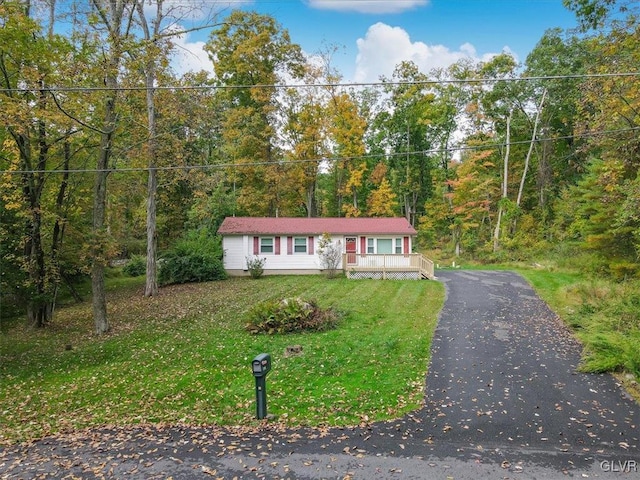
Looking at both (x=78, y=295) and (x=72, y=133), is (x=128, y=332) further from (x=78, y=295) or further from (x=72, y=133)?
(x=78, y=295)

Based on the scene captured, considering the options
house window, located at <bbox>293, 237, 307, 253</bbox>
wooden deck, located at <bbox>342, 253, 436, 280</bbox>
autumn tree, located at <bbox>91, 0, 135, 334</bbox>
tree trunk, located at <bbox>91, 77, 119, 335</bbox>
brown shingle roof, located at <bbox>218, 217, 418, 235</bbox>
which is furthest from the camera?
house window, located at <bbox>293, 237, 307, 253</bbox>

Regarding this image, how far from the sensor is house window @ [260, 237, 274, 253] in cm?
2159

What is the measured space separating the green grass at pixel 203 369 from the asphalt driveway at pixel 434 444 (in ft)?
1.55

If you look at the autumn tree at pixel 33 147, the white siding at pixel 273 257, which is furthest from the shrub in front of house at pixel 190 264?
the autumn tree at pixel 33 147

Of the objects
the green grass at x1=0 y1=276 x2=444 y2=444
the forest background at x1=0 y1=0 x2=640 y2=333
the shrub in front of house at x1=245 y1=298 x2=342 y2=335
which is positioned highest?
the forest background at x1=0 y1=0 x2=640 y2=333

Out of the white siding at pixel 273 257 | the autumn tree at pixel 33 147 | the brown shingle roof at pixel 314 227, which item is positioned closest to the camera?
the autumn tree at pixel 33 147

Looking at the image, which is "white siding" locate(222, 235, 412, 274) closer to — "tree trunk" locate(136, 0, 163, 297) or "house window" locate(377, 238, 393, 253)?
"house window" locate(377, 238, 393, 253)

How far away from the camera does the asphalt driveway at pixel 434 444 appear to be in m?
4.49

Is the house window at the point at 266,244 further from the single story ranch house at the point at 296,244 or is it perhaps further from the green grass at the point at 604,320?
the green grass at the point at 604,320

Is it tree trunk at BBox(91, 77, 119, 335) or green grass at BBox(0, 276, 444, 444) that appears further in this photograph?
tree trunk at BBox(91, 77, 119, 335)

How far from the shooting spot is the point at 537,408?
603cm

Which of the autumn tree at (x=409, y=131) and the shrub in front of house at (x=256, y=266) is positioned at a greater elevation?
the autumn tree at (x=409, y=131)

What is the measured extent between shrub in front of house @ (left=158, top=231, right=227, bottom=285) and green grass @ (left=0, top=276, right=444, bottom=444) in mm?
6265

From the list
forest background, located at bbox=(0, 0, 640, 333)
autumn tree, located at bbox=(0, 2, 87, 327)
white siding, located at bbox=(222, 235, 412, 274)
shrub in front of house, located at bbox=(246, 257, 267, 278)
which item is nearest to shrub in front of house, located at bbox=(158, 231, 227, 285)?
forest background, located at bbox=(0, 0, 640, 333)
